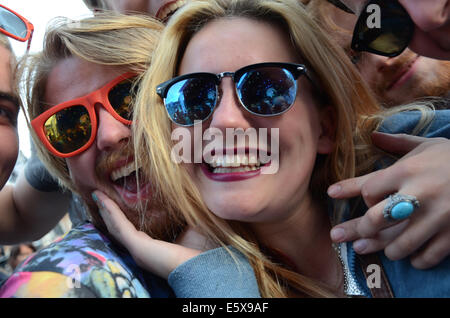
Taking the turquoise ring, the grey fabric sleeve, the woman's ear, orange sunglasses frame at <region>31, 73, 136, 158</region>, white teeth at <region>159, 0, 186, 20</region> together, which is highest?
white teeth at <region>159, 0, 186, 20</region>

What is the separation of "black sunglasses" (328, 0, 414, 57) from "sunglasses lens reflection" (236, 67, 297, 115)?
0.43 meters

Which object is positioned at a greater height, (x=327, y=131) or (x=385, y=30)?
(x=385, y=30)

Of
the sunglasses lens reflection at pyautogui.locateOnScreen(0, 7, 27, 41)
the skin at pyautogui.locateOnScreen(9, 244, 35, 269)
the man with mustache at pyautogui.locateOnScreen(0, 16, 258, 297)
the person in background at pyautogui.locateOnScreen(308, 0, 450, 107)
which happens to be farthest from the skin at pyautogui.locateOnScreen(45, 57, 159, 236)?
the skin at pyautogui.locateOnScreen(9, 244, 35, 269)

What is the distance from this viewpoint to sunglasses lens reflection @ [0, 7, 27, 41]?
1669 millimetres

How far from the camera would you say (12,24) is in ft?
5.63

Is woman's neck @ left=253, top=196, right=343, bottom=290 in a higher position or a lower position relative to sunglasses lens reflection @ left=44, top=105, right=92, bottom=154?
lower

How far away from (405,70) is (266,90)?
4.34 ft

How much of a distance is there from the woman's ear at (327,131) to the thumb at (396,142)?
0.56 feet

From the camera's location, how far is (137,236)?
1403mm

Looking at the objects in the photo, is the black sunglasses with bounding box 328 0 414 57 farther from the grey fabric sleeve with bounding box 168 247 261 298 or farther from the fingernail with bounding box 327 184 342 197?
the grey fabric sleeve with bounding box 168 247 261 298

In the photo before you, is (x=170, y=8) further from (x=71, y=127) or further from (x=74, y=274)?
(x=74, y=274)

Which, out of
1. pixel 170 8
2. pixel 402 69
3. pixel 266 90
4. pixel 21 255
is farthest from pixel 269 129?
pixel 21 255

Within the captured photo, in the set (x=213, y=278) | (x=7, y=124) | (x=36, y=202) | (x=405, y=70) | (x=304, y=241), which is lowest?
(x=36, y=202)

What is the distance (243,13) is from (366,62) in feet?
3.38
